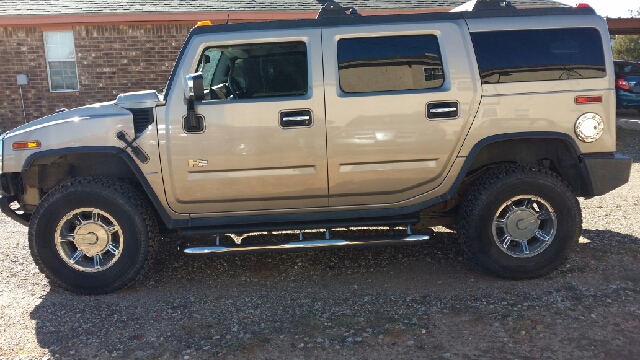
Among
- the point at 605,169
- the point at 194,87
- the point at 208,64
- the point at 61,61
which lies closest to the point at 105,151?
the point at 194,87

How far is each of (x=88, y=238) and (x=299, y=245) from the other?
1.67m

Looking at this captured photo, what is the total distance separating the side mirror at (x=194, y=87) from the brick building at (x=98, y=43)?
7477 mm

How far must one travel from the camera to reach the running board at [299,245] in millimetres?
4188

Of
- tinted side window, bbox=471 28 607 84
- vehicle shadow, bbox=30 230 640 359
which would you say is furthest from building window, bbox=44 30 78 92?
tinted side window, bbox=471 28 607 84

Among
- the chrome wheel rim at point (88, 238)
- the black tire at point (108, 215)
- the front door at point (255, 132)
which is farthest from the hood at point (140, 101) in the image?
the chrome wheel rim at point (88, 238)

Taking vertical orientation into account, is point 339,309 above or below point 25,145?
below

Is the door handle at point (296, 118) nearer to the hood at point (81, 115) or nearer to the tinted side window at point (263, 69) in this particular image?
the tinted side window at point (263, 69)

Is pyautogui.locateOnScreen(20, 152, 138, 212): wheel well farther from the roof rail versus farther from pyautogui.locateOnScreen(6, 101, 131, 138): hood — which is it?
the roof rail

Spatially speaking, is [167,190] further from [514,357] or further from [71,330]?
[514,357]

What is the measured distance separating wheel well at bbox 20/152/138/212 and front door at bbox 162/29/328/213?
564 mm

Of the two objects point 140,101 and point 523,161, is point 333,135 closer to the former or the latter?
point 140,101

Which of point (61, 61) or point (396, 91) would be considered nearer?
point (396, 91)

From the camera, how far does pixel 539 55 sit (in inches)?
166

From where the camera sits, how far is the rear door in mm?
4160
